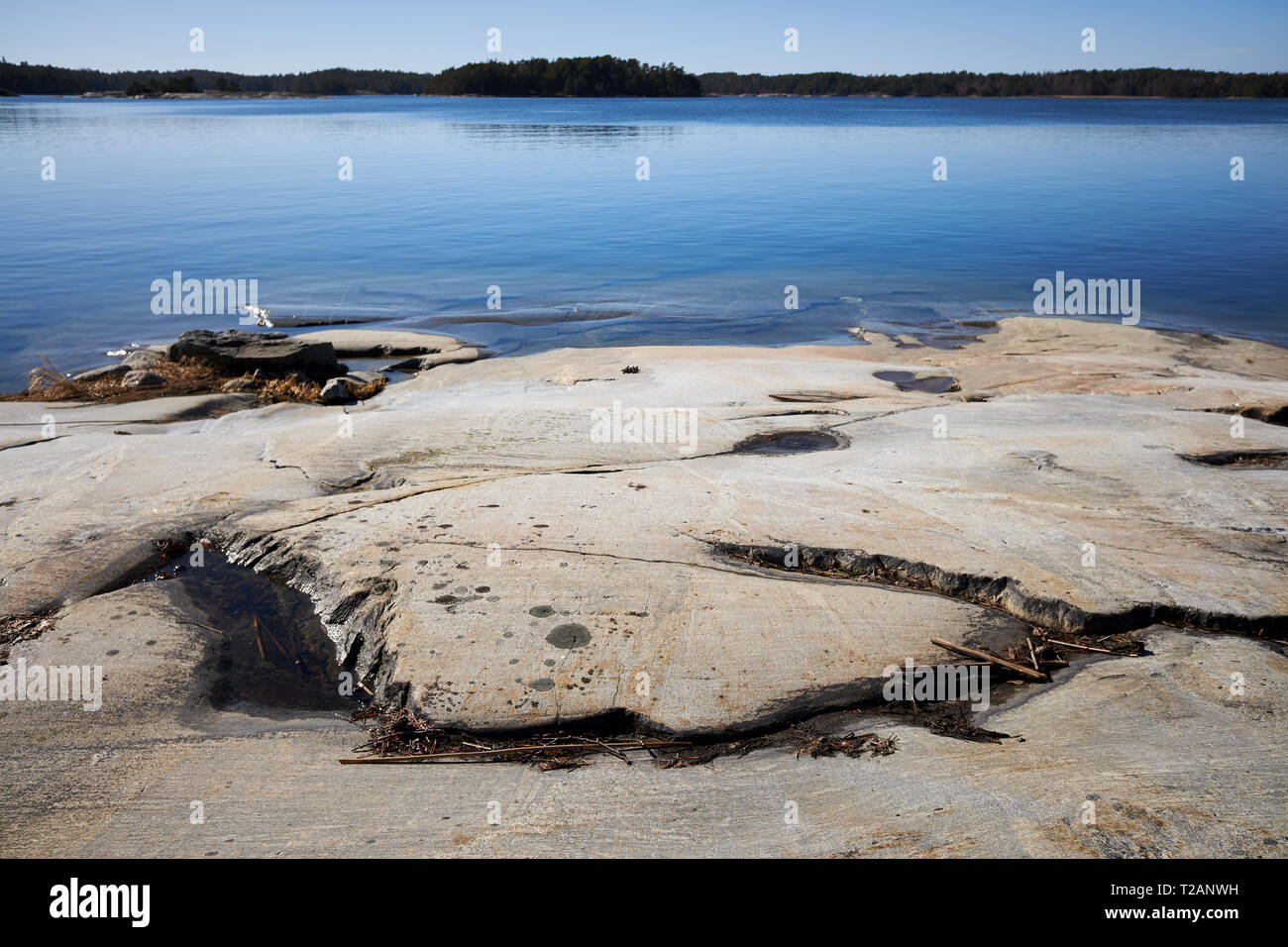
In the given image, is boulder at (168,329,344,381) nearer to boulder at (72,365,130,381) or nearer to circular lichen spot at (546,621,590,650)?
boulder at (72,365,130,381)

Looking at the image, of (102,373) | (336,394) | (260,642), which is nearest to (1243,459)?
(260,642)

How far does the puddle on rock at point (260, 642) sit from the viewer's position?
158 inches

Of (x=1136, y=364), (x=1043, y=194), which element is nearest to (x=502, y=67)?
(x=1043, y=194)

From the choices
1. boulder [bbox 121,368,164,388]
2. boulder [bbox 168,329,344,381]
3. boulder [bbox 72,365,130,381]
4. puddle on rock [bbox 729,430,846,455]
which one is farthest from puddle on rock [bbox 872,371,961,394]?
boulder [bbox 72,365,130,381]

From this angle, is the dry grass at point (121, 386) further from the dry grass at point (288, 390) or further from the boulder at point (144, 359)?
the dry grass at point (288, 390)

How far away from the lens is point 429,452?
695 centimetres

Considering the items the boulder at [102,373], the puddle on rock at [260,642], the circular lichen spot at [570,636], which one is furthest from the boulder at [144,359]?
the circular lichen spot at [570,636]

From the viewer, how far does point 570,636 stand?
13.5ft

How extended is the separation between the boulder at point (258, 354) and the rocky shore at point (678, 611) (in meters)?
3.08

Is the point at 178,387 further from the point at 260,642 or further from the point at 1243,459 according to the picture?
the point at 1243,459

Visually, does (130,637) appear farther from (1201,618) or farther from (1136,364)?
(1136,364)

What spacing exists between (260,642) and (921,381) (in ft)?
28.2
